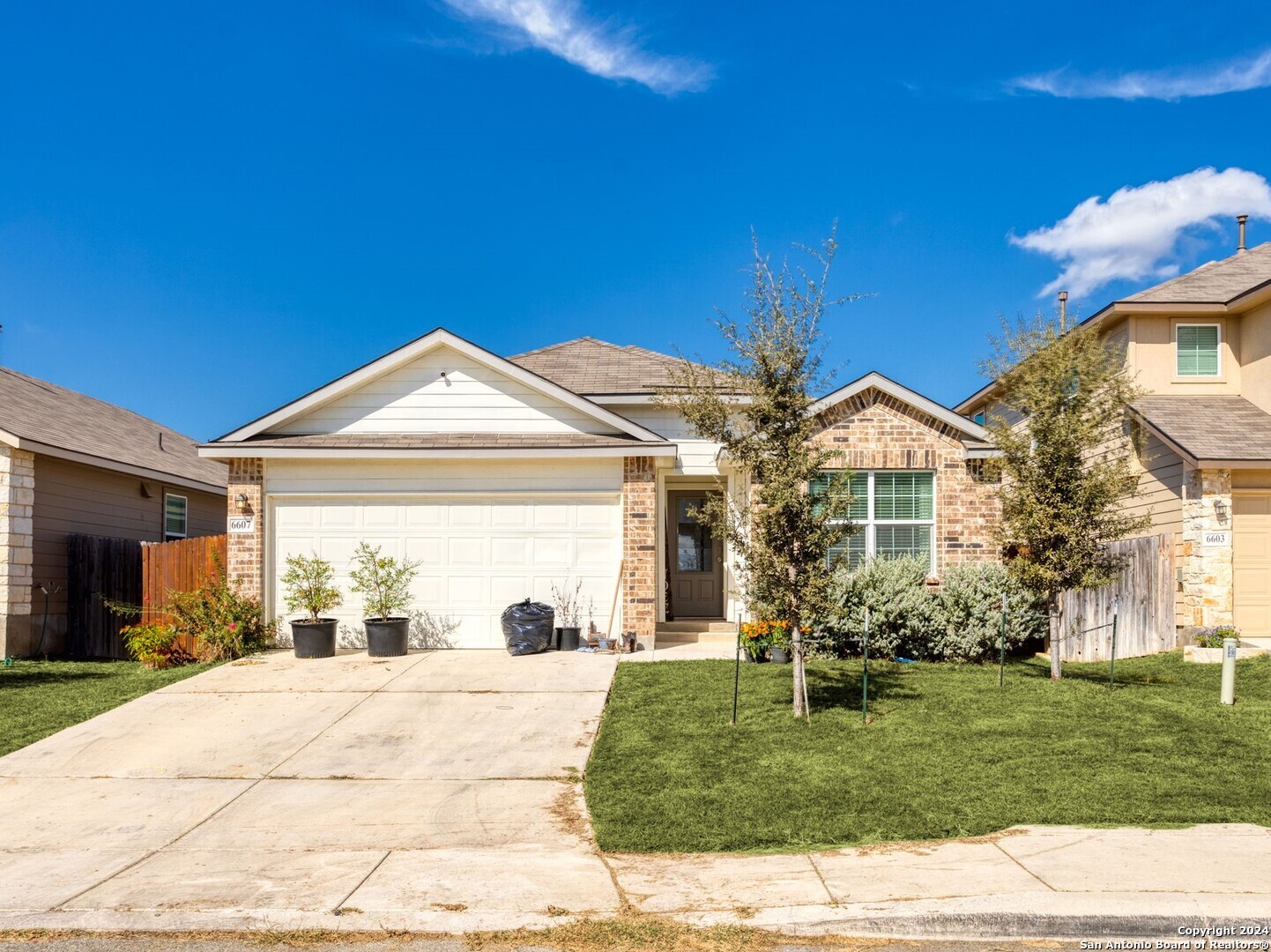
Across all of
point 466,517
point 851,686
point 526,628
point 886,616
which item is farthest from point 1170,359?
point 466,517

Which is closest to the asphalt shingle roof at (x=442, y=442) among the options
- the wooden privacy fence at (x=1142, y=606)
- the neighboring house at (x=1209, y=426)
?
the wooden privacy fence at (x=1142, y=606)

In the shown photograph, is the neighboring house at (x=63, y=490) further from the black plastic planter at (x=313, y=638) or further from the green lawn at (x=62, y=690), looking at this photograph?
the black plastic planter at (x=313, y=638)

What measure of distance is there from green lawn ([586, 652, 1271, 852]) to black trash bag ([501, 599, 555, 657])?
223cm

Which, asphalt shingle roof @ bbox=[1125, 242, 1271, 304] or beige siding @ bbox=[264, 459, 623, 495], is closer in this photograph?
beige siding @ bbox=[264, 459, 623, 495]

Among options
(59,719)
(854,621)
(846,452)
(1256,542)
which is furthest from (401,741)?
(1256,542)

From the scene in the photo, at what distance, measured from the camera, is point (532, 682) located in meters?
12.0

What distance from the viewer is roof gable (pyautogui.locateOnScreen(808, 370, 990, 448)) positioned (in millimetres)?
15430

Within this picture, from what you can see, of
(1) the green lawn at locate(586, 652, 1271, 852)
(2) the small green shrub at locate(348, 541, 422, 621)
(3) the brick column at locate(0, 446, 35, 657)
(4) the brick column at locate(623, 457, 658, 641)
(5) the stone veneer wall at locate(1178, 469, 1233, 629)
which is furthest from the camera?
(3) the brick column at locate(0, 446, 35, 657)

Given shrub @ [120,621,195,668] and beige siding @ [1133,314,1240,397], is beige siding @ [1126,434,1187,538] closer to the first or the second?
beige siding @ [1133,314,1240,397]

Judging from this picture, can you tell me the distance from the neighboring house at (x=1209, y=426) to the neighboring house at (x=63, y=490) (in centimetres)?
1687

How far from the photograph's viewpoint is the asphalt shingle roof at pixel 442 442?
14469 millimetres

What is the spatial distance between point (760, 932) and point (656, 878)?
3.09 ft

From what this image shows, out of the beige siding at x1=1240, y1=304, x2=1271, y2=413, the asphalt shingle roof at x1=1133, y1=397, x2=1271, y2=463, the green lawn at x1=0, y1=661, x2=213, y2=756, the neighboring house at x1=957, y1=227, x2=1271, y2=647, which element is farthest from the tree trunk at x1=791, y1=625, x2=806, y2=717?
the beige siding at x1=1240, y1=304, x2=1271, y2=413

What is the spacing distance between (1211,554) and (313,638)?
1320cm
